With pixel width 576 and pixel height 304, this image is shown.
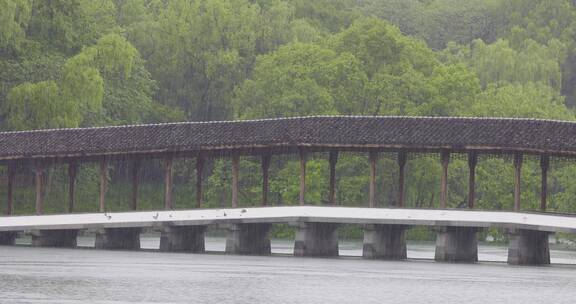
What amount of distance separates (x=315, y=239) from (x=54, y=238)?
1069 cm

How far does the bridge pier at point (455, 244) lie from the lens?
62656 mm

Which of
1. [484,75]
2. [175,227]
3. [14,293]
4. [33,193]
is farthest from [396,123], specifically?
[484,75]

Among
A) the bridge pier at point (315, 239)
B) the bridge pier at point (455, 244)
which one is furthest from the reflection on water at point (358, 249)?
the bridge pier at point (455, 244)

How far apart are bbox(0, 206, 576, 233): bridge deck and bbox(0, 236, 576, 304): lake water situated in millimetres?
1101

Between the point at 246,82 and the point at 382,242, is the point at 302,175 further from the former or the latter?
the point at 246,82

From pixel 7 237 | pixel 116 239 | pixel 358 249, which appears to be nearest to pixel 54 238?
pixel 7 237

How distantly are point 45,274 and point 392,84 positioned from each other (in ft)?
134

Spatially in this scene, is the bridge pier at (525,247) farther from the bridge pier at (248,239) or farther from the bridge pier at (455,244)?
the bridge pier at (248,239)

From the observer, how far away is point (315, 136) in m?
63.2

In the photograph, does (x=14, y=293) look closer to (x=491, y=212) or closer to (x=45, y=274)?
(x=45, y=274)

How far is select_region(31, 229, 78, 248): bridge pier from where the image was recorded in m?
66.9

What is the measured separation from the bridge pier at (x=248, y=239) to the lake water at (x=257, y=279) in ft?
2.27

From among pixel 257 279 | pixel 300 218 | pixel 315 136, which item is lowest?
pixel 257 279

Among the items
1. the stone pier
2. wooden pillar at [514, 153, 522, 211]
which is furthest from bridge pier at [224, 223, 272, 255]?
wooden pillar at [514, 153, 522, 211]
